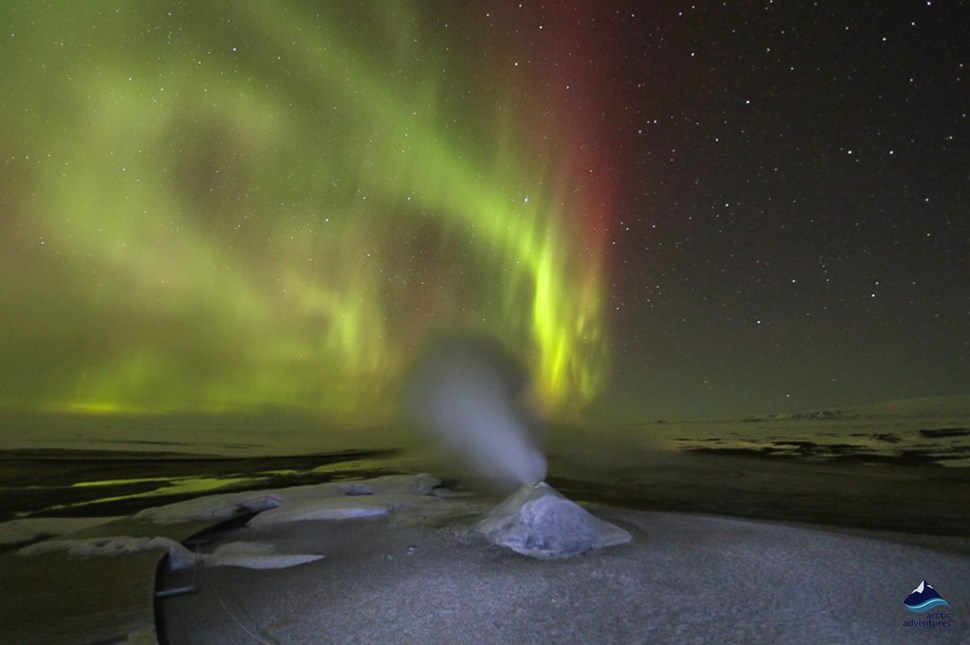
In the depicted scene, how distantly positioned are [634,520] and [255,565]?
1100 cm

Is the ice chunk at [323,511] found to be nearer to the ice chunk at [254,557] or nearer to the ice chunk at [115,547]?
the ice chunk at [254,557]

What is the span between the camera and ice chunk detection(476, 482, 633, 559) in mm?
12539

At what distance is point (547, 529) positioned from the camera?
12977mm

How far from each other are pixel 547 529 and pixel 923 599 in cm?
733

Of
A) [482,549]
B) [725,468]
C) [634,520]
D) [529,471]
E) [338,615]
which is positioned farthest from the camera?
[725,468]

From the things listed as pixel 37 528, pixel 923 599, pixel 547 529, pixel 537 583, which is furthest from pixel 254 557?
pixel 923 599

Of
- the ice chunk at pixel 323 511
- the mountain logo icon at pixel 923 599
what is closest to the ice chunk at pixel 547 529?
the ice chunk at pixel 323 511

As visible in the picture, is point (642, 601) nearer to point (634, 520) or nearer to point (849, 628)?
point (849, 628)

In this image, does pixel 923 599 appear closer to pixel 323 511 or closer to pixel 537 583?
pixel 537 583

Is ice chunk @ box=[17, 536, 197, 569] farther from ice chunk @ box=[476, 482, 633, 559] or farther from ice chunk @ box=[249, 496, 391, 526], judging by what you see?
ice chunk @ box=[476, 482, 633, 559]

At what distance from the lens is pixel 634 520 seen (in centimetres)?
1616

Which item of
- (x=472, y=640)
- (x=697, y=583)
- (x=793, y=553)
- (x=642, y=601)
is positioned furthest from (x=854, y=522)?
(x=472, y=640)

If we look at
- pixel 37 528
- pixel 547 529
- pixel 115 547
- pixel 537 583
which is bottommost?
pixel 37 528

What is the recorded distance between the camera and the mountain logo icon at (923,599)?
8.62m
